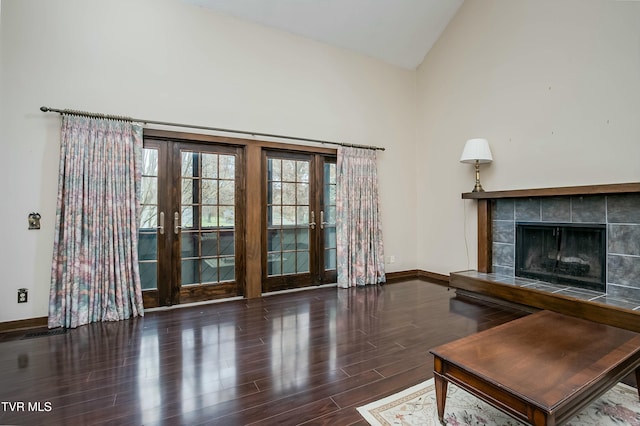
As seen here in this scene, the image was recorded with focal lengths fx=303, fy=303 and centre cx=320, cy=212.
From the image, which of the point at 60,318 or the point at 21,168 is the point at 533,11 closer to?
the point at 21,168

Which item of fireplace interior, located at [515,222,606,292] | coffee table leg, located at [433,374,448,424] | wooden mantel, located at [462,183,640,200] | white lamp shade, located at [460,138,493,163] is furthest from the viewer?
white lamp shade, located at [460,138,493,163]

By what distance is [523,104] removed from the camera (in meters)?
4.07

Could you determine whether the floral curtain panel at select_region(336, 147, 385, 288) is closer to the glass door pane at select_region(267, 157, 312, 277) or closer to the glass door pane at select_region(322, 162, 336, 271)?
the glass door pane at select_region(322, 162, 336, 271)

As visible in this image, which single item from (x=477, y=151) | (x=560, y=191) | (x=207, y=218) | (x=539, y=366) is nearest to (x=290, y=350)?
→ (x=539, y=366)

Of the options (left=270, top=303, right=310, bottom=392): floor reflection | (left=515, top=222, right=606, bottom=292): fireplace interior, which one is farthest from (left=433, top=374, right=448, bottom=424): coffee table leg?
(left=515, top=222, right=606, bottom=292): fireplace interior

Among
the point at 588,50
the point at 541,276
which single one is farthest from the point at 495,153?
the point at 541,276

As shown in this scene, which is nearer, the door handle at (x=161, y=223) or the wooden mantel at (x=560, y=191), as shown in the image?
the wooden mantel at (x=560, y=191)

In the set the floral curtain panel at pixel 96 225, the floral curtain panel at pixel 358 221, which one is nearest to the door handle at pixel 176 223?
the floral curtain panel at pixel 96 225

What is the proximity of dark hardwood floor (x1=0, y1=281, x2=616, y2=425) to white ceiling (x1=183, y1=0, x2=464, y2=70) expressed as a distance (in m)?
3.93

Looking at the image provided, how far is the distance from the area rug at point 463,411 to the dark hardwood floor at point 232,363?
0.10 metres

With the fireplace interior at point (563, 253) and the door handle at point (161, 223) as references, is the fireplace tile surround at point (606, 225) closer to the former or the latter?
the fireplace interior at point (563, 253)

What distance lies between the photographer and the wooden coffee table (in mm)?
1340

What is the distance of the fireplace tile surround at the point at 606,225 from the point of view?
3.19 meters

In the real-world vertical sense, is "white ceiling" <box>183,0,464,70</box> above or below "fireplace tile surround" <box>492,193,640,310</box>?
above
